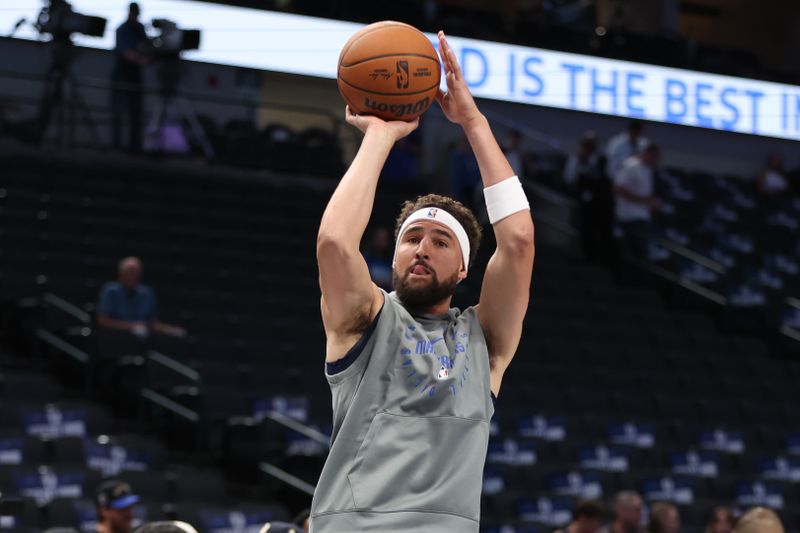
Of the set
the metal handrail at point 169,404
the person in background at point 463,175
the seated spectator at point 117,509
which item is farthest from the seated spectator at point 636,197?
the seated spectator at point 117,509

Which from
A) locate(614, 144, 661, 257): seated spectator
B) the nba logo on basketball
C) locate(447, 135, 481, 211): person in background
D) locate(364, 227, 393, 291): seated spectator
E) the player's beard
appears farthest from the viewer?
locate(447, 135, 481, 211): person in background

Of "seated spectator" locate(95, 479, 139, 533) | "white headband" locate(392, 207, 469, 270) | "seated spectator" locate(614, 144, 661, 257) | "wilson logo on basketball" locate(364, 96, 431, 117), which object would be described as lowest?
"seated spectator" locate(95, 479, 139, 533)

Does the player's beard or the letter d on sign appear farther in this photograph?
the letter d on sign

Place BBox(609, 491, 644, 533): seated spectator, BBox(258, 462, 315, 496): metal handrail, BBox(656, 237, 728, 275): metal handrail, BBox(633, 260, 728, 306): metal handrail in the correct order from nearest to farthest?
BBox(609, 491, 644, 533): seated spectator < BBox(258, 462, 315, 496): metal handrail < BBox(633, 260, 728, 306): metal handrail < BBox(656, 237, 728, 275): metal handrail

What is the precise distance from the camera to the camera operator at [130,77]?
44.7ft

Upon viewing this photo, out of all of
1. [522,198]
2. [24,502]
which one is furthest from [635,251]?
[522,198]

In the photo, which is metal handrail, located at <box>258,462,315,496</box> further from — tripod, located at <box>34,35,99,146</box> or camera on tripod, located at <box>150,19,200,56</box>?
camera on tripod, located at <box>150,19,200,56</box>

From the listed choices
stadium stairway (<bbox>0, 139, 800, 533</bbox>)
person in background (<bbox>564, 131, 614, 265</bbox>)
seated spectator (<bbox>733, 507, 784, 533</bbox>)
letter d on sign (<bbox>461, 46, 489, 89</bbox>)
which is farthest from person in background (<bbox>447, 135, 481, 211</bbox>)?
seated spectator (<bbox>733, 507, 784, 533</bbox>)

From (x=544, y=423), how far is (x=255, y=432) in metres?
2.57

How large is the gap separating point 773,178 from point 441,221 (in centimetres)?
1570

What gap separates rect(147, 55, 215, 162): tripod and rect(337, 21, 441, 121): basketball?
10.6 m

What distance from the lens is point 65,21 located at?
13250 mm

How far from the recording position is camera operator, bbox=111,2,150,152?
1363 cm

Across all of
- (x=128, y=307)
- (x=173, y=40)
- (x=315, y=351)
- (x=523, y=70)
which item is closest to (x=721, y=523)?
(x=315, y=351)
